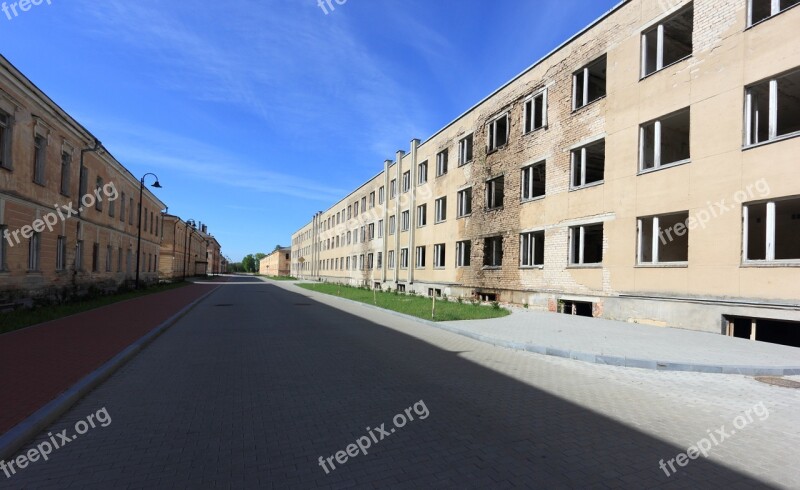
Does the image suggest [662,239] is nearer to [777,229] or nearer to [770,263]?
[777,229]

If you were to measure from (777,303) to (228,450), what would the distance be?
40.0 ft

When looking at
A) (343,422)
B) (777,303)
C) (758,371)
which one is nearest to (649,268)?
(777,303)

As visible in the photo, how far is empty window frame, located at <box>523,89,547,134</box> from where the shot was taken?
741 inches

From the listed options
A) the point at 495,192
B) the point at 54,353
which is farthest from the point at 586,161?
the point at 54,353

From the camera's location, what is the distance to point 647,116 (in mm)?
13953

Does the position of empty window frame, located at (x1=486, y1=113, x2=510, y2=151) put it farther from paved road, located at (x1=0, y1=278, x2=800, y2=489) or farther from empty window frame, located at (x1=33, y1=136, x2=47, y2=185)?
empty window frame, located at (x1=33, y1=136, x2=47, y2=185)

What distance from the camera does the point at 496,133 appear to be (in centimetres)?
2267

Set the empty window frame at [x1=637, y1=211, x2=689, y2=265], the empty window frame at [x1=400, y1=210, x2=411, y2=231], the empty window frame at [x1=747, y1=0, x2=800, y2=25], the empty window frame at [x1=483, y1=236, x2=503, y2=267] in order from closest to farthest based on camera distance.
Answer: the empty window frame at [x1=747, y1=0, x2=800, y2=25]
the empty window frame at [x1=637, y1=211, x2=689, y2=265]
the empty window frame at [x1=483, y1=236, x2=503, y2=267]
the empty window frame at [x1=400, y1=210, x2=411, y2=231]

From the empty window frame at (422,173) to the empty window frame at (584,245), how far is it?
1468 centimetres

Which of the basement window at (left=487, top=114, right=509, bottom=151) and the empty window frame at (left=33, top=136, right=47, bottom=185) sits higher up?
the basement window at (left=487, top=114, right=509, bottom=151)

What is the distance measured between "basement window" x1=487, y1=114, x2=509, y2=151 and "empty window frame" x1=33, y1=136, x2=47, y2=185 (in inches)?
776

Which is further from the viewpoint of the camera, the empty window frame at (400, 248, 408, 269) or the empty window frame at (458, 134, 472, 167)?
the empty window frame at (400, 248, 408, 269)

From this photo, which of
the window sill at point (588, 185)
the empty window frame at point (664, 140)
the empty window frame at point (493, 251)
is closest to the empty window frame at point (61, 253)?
the empty window frame at point (493, 251)

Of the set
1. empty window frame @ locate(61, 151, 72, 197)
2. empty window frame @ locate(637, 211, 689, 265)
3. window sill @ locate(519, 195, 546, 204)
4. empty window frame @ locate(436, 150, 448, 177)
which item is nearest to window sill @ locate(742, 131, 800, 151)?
empty window frame @ locate(637, 211, 689, 265)
